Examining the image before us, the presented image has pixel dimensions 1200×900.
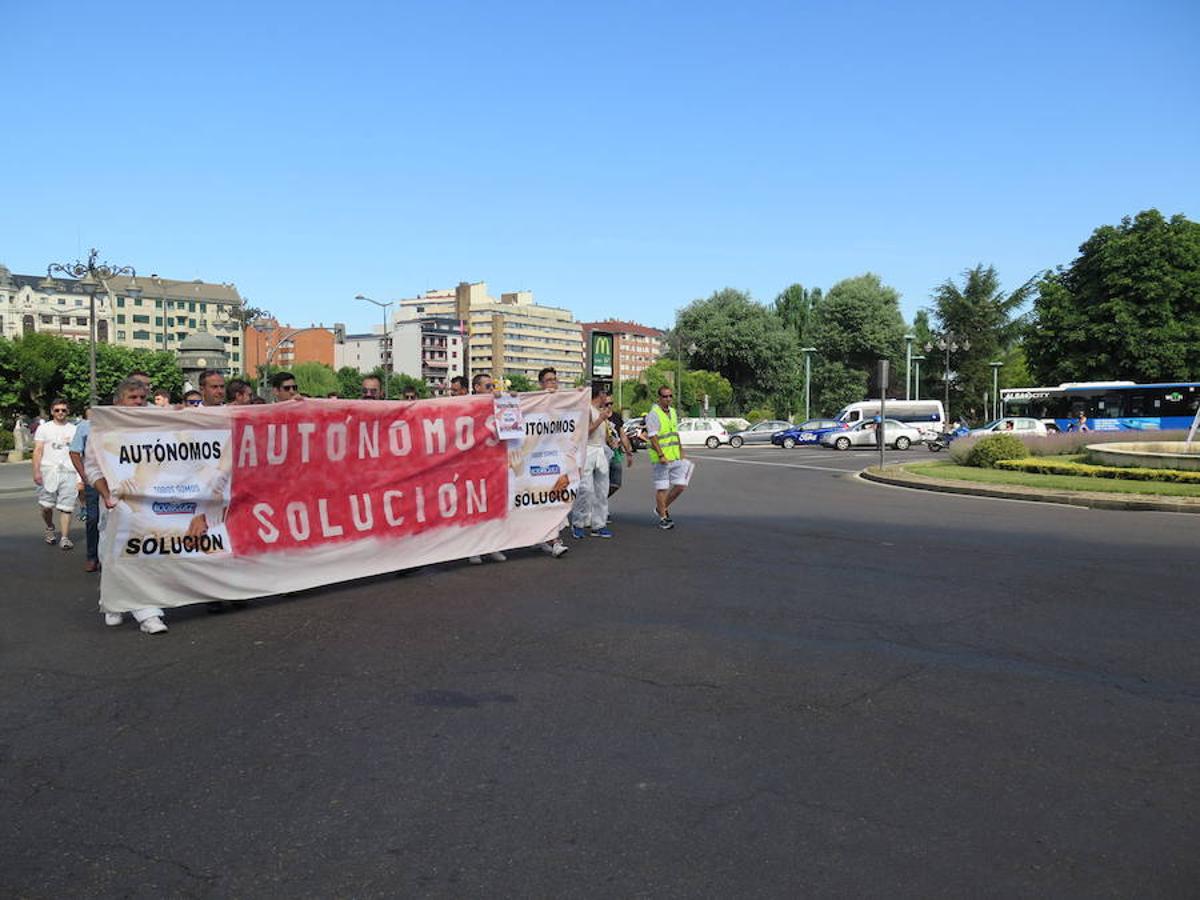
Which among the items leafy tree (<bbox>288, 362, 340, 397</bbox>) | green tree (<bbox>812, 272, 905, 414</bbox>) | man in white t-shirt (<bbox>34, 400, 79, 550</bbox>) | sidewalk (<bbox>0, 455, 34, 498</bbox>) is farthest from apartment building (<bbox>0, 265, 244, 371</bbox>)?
man in white t-shirt (<bbox>34, 400, 79, 550</bbox>)

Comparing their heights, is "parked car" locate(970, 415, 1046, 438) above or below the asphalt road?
above

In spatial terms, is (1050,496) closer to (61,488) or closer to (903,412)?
(61,488)

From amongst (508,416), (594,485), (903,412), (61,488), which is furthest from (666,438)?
(903,412)

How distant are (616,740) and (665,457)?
7737 millimetres

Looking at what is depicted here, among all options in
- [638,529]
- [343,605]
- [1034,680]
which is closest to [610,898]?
[1034,680]

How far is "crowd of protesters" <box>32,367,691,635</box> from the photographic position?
30.2 feet

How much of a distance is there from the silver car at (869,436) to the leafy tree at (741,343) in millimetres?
34397

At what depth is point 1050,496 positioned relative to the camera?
16.7 meters

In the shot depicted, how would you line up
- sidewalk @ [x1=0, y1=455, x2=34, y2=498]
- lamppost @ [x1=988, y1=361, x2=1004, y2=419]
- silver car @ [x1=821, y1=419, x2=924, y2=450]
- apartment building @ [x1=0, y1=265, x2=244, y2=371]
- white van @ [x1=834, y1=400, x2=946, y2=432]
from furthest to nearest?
apartment building @ [x1=0, y1=265, x2=244, y2=371] → lamppost @ [x1=988, y1=361, x2=1004, y2=419] → white van @ [x1=834, y1=400, x2=946, y2=432] → silver car @ [x1=821, y1=419, x2=924, y2=450] → sidewalk @ [x1=0, y1=455, x2=34, y2=498]

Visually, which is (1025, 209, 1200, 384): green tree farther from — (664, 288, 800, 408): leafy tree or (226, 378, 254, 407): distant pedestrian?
(226, 378, 254, 407): distant pedestrian

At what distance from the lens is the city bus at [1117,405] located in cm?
4469

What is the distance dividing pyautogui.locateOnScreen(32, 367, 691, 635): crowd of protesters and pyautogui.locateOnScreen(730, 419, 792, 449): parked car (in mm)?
36851

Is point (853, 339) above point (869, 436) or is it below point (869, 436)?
above

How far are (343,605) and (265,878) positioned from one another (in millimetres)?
4427
